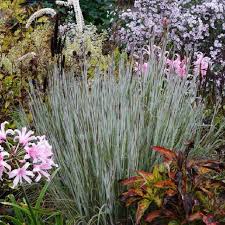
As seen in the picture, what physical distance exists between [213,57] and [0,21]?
2.43 m

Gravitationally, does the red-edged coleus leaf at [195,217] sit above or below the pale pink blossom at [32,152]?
below

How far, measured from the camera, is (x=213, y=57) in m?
6.68

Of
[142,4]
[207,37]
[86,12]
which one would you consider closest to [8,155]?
[207,37]

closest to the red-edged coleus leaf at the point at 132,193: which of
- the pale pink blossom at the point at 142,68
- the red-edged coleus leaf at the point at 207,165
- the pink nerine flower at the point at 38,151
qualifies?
the red-edged coleus leaf at the point at 207,165

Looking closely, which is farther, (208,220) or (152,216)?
(152,216)

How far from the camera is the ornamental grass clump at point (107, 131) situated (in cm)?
341

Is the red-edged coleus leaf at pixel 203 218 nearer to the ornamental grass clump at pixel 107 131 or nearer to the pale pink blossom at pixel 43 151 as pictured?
the ornamental grass clump at pixel 107 131

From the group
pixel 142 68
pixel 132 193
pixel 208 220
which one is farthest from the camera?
pixel 142 68

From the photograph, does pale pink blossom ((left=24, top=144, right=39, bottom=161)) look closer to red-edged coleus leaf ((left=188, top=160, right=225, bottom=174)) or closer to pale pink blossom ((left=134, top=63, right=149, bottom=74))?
red-edged coleus leaf ((left=188, top=160, right=225, bottom=174))

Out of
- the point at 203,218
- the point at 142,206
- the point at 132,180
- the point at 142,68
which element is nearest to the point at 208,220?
the point at 203,218

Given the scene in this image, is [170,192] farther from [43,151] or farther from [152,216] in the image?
[43,151]

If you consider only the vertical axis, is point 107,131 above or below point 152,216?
above

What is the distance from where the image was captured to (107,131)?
351 cm

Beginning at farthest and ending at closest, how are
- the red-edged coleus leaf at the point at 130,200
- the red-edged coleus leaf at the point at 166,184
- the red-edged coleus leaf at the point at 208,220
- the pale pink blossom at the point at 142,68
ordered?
the pale pink blossom at the point at 142,68 → the red-edged coleus leaf at the point at 130,200 → the red-edged coleus leaf at the point at 166,184 → the red-edged coleus leaf at the point at 208,220
